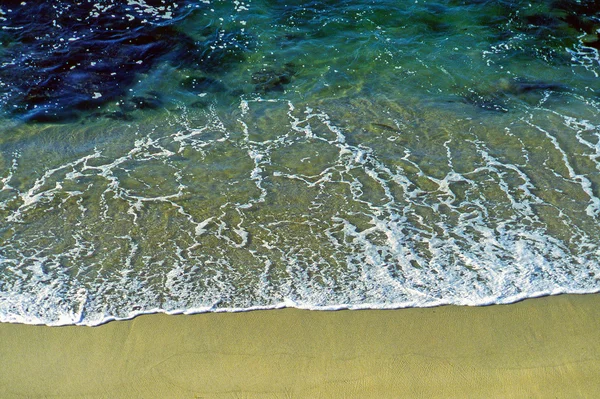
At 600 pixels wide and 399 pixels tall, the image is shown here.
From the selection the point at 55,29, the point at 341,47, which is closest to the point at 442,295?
the point at 341,47

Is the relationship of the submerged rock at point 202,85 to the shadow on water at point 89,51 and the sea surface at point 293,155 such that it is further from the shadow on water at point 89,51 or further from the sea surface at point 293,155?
the shadow on water at point 89,51

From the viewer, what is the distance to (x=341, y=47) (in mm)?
10406

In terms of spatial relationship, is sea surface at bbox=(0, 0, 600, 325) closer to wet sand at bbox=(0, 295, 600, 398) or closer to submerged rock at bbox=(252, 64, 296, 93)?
submerged rock at bbox=(252, 64, 296, 93)

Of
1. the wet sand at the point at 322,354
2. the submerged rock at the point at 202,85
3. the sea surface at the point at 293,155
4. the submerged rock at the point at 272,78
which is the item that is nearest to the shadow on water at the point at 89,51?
the sea surface at the point at 293,155

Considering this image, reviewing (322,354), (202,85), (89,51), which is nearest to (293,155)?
(202,85)

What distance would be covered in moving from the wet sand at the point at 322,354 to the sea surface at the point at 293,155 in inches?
7.6

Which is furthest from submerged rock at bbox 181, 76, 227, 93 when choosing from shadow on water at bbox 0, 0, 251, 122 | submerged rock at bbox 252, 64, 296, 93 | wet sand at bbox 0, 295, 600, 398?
wet sand at bbox 0, 295, 600, 398

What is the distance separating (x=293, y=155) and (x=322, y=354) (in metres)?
3.37

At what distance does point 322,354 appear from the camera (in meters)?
5.05

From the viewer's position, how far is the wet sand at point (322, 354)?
480cm

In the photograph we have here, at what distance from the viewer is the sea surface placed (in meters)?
5.84

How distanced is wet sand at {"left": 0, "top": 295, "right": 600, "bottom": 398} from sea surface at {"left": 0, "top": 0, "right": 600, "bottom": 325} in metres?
0.19

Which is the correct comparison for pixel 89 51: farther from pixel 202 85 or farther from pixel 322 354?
pixel 322 354

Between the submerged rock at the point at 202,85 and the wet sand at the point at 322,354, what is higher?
the wet sand at the point at 322,354
